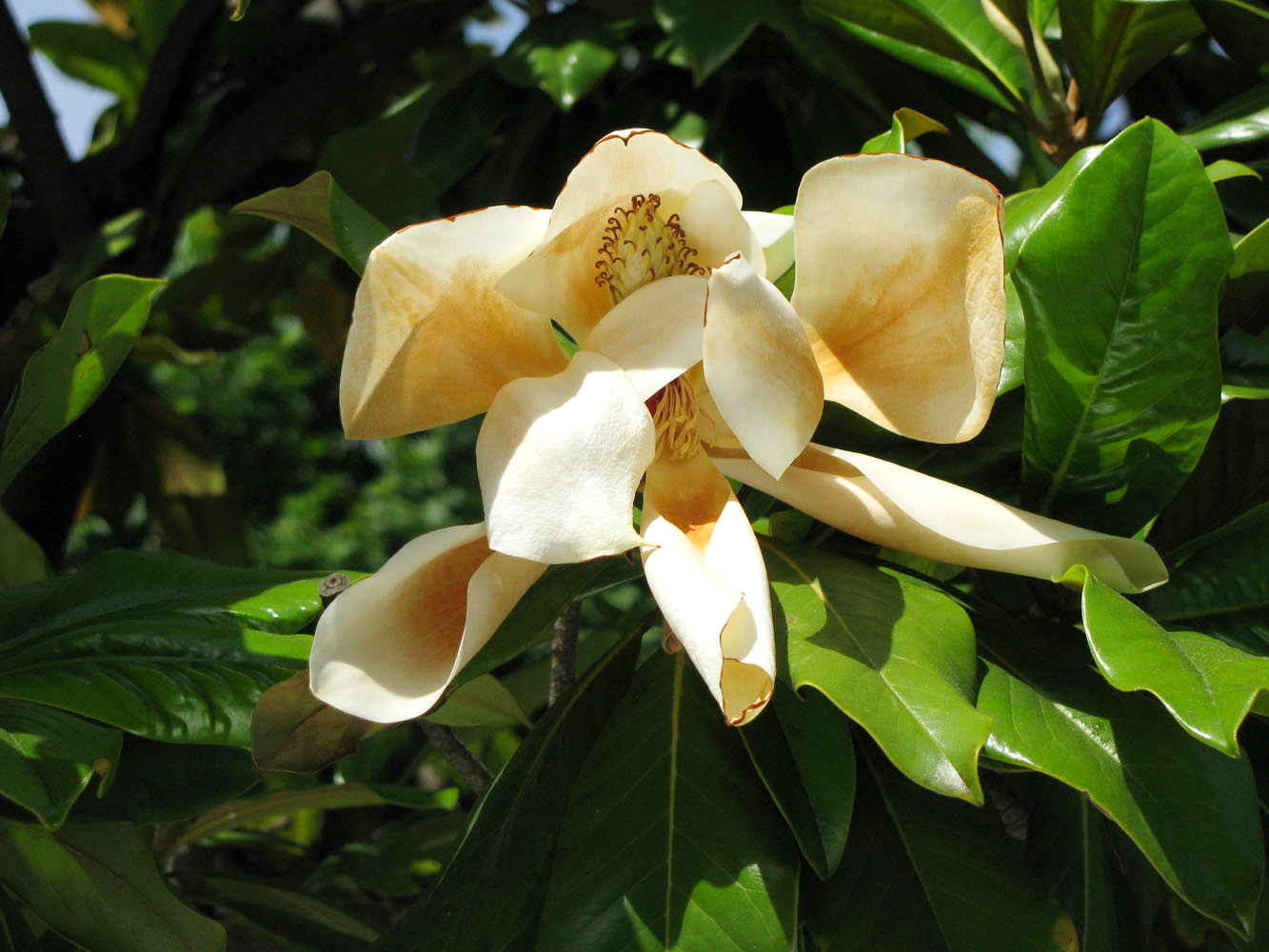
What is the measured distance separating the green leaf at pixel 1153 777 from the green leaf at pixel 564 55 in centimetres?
86

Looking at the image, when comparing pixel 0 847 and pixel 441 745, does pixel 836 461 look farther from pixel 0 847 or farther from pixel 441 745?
pixel 0 847

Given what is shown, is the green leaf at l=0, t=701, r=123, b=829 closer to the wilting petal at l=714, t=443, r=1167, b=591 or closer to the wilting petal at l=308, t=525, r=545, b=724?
the wilting petal at l=308, t=525, r=545, b=724

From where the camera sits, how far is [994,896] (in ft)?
2.38

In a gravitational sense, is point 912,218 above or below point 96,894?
above

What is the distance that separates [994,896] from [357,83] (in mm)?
1429

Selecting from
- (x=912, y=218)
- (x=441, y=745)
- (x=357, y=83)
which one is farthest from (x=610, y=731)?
(x=357, y=83)

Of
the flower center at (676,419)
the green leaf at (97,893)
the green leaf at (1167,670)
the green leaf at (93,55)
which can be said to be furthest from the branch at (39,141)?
the green leaf at (1167,670)

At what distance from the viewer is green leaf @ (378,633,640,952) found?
0.77m

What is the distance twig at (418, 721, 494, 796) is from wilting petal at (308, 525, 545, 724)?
15.2 inches

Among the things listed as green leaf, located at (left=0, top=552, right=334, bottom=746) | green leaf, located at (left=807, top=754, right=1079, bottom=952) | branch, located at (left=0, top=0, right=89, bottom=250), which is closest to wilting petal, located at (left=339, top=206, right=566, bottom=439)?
green leaf, located at (left=0, top=552, right=334, bottom=746)

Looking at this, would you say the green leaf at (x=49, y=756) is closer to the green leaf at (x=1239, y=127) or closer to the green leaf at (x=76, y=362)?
the green leaf at (x=76, y=362)

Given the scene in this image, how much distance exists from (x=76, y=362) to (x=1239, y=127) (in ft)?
3.12

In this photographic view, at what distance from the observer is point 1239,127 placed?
98 cm

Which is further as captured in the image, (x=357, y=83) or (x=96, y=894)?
(x=357, y=83)
